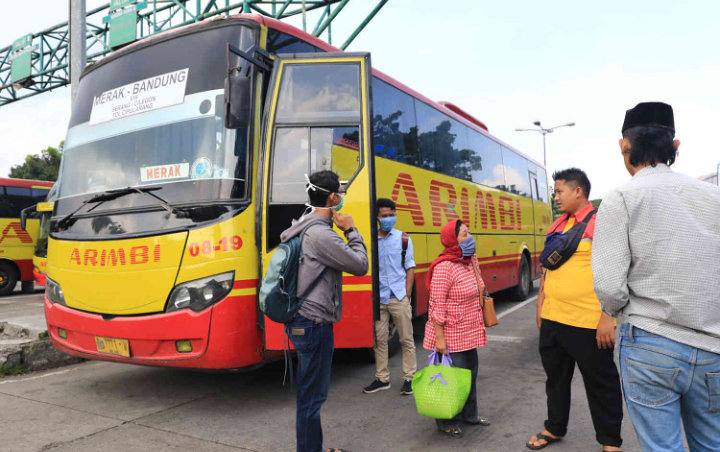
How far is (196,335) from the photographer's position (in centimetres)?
408

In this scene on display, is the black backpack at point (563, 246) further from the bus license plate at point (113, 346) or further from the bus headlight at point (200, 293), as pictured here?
the bus license plate at point (113, 346)

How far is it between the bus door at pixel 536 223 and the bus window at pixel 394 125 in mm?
6627

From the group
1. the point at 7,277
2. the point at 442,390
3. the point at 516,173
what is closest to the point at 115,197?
the point at 442,390

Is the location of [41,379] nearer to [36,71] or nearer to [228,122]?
[228,122]

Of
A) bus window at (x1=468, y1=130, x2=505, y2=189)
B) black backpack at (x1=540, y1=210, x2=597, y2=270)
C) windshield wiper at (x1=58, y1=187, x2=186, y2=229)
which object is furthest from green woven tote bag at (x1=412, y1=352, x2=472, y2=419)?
bus window at (x1=468, y1=130, x2=505, y2=189)

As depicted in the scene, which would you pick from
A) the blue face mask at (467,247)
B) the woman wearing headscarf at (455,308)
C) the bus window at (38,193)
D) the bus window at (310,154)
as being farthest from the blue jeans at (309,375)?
the bus window at (38,193)

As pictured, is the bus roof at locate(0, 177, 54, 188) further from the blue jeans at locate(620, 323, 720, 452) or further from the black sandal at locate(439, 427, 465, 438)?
the blue jeans at locate(620, 323, 720, 452)

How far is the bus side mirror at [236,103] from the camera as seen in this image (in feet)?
13.1

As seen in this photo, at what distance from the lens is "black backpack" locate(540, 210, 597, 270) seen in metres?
3.31

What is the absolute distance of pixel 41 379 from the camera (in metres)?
5.70

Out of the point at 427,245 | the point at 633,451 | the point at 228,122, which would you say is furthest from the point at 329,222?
the point at 427,245

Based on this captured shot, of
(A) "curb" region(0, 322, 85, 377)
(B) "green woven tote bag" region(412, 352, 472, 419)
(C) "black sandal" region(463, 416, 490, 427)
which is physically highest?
(B) "green woven tote bag" region(412, 352, 472, 419)

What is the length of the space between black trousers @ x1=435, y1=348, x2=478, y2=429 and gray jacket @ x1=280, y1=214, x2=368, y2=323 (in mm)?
1219

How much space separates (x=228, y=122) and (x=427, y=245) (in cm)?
347
